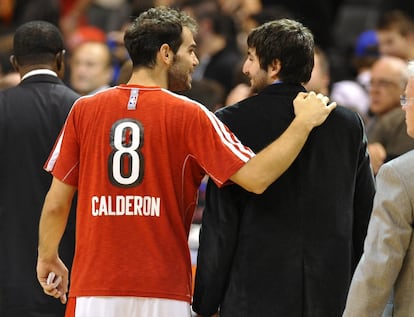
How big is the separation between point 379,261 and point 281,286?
812mm

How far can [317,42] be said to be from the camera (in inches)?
523

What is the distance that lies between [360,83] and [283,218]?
19.1ft

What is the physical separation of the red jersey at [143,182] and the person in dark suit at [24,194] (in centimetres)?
89

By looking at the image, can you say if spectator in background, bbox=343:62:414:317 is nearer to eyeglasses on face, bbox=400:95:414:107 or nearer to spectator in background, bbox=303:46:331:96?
eyeglasses on face, bbox=400:95:414:107

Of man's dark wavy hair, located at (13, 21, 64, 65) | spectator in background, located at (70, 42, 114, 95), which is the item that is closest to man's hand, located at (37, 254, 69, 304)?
man's dark wavy hair, located at (13, 21, 64, 65)

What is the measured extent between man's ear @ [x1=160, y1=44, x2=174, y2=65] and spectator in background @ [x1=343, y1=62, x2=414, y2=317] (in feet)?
4.01

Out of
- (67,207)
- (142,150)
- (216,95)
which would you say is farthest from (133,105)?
(216,95)

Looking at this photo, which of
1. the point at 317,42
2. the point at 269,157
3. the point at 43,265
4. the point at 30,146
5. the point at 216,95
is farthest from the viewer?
the point at 317,42

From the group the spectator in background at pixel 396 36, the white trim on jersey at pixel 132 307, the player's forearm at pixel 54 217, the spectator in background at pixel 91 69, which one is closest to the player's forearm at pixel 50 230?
the player's forearm at pixel 54 217

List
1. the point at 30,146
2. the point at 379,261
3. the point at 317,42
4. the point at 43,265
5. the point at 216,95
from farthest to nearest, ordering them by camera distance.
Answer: the point at 317,42 → the point at 216,95 → the point at 30,146 → the point at 43,265 → the point at 379,261

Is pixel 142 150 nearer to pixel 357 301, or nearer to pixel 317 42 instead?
pixel 357 301

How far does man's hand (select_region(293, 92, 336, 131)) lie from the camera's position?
5.18 m

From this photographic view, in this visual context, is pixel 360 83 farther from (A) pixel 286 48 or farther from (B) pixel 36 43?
(A) pixel 286 48

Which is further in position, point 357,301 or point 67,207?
point 67,207
